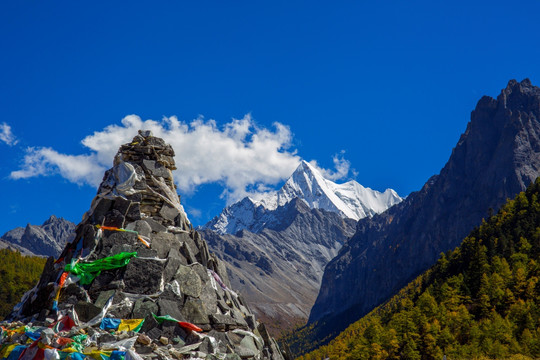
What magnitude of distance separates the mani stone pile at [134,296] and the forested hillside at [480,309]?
7358 centimetres

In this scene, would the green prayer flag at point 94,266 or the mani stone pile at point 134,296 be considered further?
the green prayer flag at point 94,266

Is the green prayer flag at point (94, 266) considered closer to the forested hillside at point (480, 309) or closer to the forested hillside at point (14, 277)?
the forested hillside at point (480, 309)

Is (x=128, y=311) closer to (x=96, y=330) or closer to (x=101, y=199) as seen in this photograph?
(x=96, y=330)

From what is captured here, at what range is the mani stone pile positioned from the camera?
52.4 feet

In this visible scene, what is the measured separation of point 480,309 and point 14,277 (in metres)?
137

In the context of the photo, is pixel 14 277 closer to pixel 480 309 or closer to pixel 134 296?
pixel 480 309

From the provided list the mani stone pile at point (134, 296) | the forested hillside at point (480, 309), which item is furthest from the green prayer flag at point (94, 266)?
the forested hillside at point (480, 309)

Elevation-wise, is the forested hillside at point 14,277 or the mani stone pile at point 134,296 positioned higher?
the forested hillside at point 14,277

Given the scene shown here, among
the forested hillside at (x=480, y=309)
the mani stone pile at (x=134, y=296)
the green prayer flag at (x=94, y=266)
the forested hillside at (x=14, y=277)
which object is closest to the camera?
the mani stone pile at (x=134, y=296)

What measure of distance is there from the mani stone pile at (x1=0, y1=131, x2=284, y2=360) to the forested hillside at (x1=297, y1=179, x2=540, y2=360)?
73.6 metres

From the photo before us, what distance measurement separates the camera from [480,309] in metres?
119

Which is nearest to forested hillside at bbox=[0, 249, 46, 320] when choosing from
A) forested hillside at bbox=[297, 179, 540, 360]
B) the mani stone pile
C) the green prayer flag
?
forested hillside at bbox=[297, 179, 540, 360]

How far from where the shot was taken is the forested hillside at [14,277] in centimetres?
13638

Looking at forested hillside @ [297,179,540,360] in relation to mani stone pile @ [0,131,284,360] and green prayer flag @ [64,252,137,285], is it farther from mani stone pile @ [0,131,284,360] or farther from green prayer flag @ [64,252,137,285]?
green prayer flag @ [64,252,137,285]
